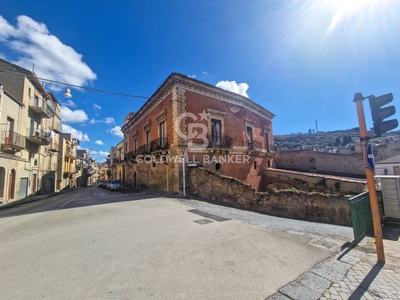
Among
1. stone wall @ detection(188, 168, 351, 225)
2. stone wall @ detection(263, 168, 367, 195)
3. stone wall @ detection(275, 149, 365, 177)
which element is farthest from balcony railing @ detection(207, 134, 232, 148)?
stone wall @ detection(275, 149, 365, 177)

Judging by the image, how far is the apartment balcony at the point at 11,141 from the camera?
41.0ft

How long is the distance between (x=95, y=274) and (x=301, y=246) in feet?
12.5

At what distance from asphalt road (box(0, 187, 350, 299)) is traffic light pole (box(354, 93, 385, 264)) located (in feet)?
2.70

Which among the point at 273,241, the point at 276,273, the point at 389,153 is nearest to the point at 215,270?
the point at 276,273

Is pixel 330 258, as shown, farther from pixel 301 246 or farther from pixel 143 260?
pixel 143 260

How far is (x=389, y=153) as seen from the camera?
84.8 feet

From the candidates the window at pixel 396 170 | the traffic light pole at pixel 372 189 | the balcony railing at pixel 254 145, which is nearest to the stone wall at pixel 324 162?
the balcony railing at pixel 254 145

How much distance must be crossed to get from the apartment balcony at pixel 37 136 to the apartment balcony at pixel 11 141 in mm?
1751

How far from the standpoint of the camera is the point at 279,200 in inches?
334

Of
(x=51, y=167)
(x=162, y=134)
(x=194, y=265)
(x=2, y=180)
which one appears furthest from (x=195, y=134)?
(x=51, y=167)

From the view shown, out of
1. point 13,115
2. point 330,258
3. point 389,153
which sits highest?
point 13,115

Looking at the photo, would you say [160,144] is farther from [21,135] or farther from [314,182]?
[314,182]

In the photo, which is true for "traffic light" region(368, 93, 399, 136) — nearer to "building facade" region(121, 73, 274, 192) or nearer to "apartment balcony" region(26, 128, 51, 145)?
"building facade" region(121, 73, 274, 192)

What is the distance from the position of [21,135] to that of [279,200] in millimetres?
19415
